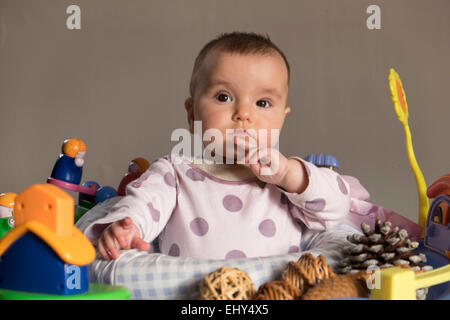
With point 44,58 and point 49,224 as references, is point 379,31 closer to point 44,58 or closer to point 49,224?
point 44,58

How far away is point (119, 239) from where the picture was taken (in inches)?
31.0

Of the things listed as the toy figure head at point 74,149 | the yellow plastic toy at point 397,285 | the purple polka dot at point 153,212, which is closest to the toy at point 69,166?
the toy figure head at point 74,149

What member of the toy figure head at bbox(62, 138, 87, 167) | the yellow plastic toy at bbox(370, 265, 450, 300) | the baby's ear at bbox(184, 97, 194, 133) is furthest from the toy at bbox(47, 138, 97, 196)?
the yellow plastic toy at bbox(370, 265, 450, 300)

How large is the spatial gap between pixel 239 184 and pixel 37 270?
0.49 meters

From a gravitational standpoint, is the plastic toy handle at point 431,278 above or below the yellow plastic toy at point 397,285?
below

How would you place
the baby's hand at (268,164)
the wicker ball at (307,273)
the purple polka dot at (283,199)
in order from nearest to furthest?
the wicker ball at (307,273) → the baby's hand at (268,164) → the purple polka dot at (283,199)

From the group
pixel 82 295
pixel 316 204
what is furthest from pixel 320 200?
pixel 82 295

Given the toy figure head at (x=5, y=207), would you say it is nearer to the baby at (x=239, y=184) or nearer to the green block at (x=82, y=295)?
the baby at (x=239, y=184)

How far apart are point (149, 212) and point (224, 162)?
0.19 meters

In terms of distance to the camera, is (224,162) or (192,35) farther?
(192,35)

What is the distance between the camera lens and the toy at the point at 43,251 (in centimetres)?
56

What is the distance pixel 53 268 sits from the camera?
57 cm

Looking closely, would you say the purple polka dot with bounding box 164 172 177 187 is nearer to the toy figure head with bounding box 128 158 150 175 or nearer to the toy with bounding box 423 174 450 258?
the toy figure head with bounding box 128 158 150 175
